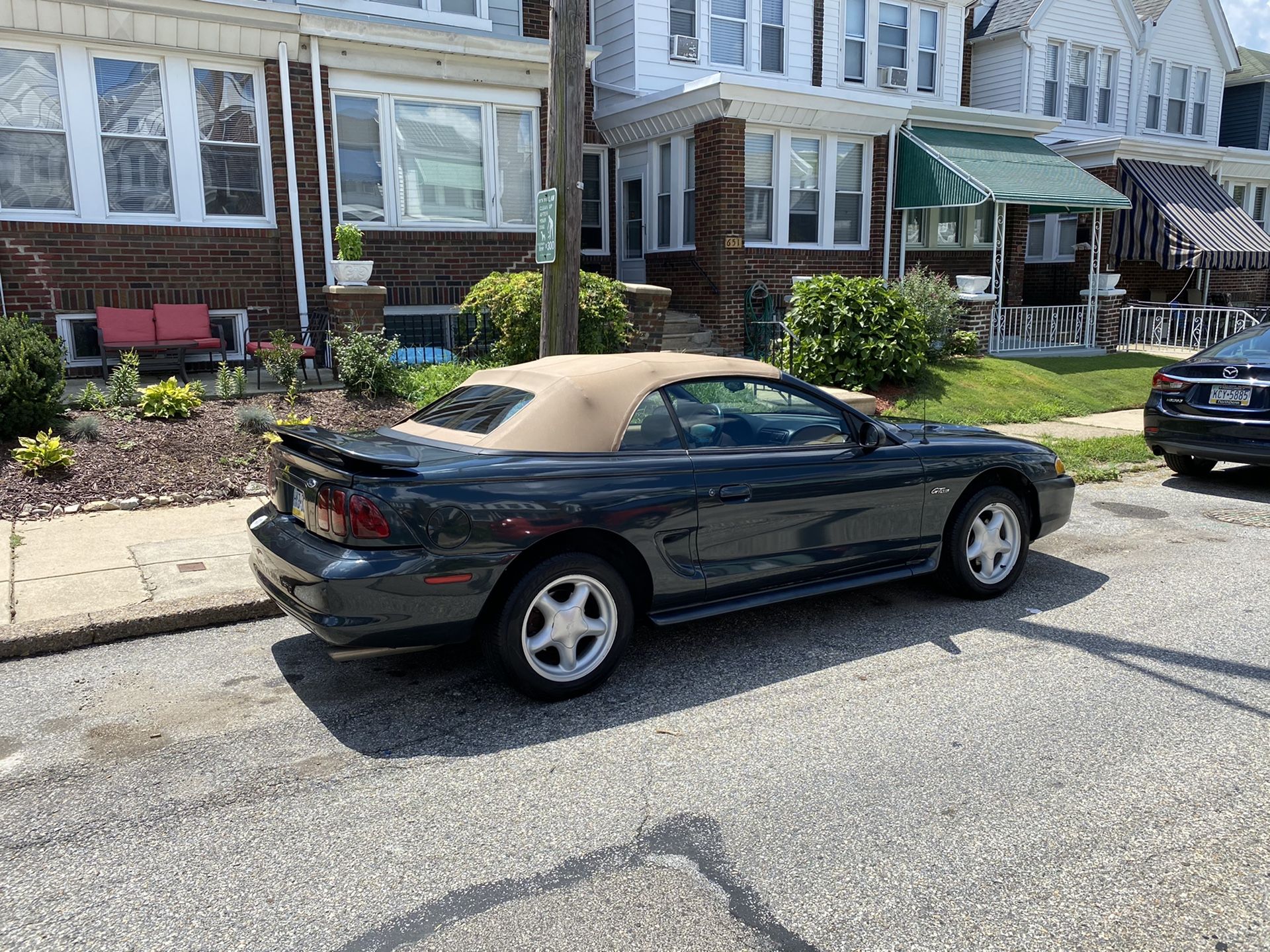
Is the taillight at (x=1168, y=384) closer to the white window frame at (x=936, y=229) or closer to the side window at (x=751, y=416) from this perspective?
the side window at (x=751, y=416)

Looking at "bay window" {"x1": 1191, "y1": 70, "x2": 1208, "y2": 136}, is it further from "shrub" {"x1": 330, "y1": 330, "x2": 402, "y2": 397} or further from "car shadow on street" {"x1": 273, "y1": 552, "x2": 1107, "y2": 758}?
"car shadow on street" {"x1": 273, "y1": 552, "x2": 1107, "y2": 758}

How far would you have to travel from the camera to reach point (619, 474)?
14.4 ft

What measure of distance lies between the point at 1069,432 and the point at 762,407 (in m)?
7.90

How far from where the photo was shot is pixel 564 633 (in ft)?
13.9

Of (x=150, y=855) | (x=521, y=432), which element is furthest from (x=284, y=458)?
(x=150, y=855)

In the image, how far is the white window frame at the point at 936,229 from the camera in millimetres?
18972

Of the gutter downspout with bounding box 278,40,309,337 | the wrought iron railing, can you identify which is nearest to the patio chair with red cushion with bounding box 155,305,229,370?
the gutter downspout with bounding box 278,40,309,337

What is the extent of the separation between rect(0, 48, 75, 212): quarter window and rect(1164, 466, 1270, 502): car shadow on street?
1316cm

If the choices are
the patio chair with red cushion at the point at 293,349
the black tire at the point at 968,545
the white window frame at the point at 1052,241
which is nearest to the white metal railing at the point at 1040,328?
the white window frame at the point at 1052,241

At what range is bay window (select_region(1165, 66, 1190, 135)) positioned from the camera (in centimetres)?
2461

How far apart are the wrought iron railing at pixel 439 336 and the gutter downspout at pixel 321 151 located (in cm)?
123

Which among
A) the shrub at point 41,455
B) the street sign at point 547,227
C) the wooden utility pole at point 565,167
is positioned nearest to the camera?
the wooden utility pole at point 565,167

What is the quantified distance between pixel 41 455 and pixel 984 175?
48.9 ft

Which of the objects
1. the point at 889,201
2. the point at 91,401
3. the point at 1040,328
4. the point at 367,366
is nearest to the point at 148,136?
the point at 91,401
